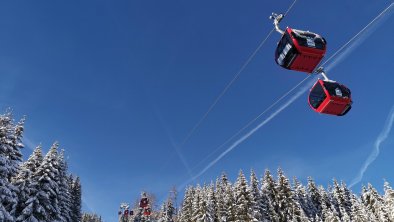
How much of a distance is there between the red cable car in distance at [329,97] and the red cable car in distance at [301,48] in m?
0.75

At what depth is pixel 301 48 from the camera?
1745 cm

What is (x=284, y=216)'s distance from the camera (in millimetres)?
57594

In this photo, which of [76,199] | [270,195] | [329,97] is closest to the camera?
[329,97]

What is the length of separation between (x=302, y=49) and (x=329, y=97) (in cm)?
269

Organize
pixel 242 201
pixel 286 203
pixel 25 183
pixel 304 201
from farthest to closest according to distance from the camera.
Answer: pixel 304 201 → pixel 286 203 → pixel 242 201 → pixel 25 183

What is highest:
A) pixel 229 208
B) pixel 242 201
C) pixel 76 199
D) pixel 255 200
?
pixel 76 199

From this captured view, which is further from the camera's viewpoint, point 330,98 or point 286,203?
point 286,203

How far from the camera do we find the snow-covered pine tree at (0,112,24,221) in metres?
28.1

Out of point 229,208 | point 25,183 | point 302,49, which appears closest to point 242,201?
point 229,208

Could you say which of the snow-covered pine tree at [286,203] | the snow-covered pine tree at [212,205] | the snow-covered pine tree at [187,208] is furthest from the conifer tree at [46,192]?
the snow-covered pine tree at [187,208]

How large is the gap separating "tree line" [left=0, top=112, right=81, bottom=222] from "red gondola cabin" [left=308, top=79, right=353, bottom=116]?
2396 cm

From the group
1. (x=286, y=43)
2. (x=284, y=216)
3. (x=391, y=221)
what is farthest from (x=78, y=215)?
(x=286, y=43)

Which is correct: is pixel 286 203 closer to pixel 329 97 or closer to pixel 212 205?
pixel 212 205

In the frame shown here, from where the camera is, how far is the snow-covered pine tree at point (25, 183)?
3358 cm
